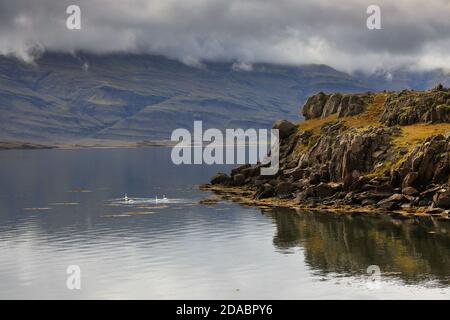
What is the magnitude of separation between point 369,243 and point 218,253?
21986 millimetres

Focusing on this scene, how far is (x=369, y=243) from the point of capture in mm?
100375

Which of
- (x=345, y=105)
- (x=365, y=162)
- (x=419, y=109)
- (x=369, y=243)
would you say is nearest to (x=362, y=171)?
(x=365, y=162)

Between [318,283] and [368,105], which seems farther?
[368,105]

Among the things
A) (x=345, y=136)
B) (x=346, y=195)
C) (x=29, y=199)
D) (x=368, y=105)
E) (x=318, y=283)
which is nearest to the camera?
(x=318, y=283)

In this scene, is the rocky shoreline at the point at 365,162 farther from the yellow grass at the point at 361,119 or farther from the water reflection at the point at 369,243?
the water reflection at the point at 369,243

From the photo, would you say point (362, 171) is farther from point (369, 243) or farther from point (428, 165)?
point (369, 243)

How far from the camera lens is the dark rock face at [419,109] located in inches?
6166

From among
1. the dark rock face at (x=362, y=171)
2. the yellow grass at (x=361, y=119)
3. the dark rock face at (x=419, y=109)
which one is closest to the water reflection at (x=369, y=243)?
the dark rock face at (x=362, y=171)

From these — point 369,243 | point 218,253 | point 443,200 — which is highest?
point 443,200

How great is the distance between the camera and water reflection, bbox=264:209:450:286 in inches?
3233

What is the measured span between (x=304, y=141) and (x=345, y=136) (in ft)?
99.9
